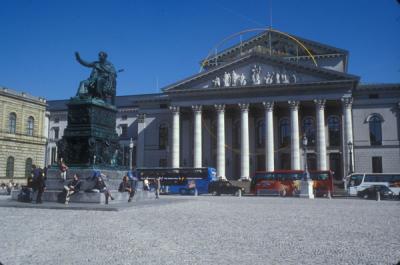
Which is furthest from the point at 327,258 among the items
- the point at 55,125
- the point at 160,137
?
the point at 55,125

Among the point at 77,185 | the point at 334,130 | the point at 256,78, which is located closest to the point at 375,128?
the point at 334,130

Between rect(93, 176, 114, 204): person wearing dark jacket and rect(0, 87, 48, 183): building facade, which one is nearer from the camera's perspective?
rect(93, 176, 114, 204): person wearing dark jacket

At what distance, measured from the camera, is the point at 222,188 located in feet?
161

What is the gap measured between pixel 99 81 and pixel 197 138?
38704mm

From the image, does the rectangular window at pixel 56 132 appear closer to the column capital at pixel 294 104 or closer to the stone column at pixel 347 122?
the column capital at pixel 294 104

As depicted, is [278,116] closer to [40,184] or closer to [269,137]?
[269,137]

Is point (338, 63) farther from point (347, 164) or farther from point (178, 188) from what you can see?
point (178, 188)

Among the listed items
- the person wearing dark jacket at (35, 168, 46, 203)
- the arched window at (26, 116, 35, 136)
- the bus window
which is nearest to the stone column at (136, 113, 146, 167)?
the arched window at (26, 116, 35, 136)

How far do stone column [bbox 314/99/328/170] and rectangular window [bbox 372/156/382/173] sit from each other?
293 inches

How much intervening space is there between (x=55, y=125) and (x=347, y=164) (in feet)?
176

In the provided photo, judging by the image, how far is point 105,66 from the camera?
2080cm

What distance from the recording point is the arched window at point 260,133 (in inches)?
2436

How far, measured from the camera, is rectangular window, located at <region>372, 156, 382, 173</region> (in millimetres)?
56625

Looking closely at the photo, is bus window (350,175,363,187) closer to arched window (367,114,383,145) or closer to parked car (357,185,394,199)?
parked car (357,185,394,199)
